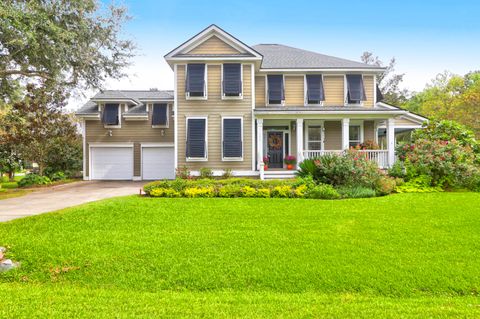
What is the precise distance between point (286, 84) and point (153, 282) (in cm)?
1358

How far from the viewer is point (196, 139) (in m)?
13.7

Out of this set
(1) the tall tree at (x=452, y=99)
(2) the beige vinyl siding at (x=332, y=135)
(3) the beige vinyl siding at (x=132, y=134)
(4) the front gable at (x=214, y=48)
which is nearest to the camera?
(4) the front gable at (x=214, y=48)

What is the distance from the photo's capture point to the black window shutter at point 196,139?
44.7 ft

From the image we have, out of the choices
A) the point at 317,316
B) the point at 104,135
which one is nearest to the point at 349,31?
the point at 104,135

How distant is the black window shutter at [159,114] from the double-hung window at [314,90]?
8971mm

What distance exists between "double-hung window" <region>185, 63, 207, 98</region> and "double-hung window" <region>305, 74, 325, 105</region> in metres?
5.93

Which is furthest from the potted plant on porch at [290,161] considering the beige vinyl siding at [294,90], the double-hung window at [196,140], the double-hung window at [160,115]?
the double-hung window at [160,115]

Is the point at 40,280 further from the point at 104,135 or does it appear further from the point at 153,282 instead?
the point at 104,135

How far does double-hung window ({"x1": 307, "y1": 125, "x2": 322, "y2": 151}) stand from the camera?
15.6m

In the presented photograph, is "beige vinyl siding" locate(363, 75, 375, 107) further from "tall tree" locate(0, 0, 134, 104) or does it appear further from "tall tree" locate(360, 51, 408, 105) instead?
"tall tree" locate(360, 51, 408, 105)

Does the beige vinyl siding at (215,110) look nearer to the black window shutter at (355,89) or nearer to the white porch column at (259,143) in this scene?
the white porch column at (259,143)

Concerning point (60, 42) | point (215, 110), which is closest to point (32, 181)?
point (60, 42)

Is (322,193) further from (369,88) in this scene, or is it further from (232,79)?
(369,88)

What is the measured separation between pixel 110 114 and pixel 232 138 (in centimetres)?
866
